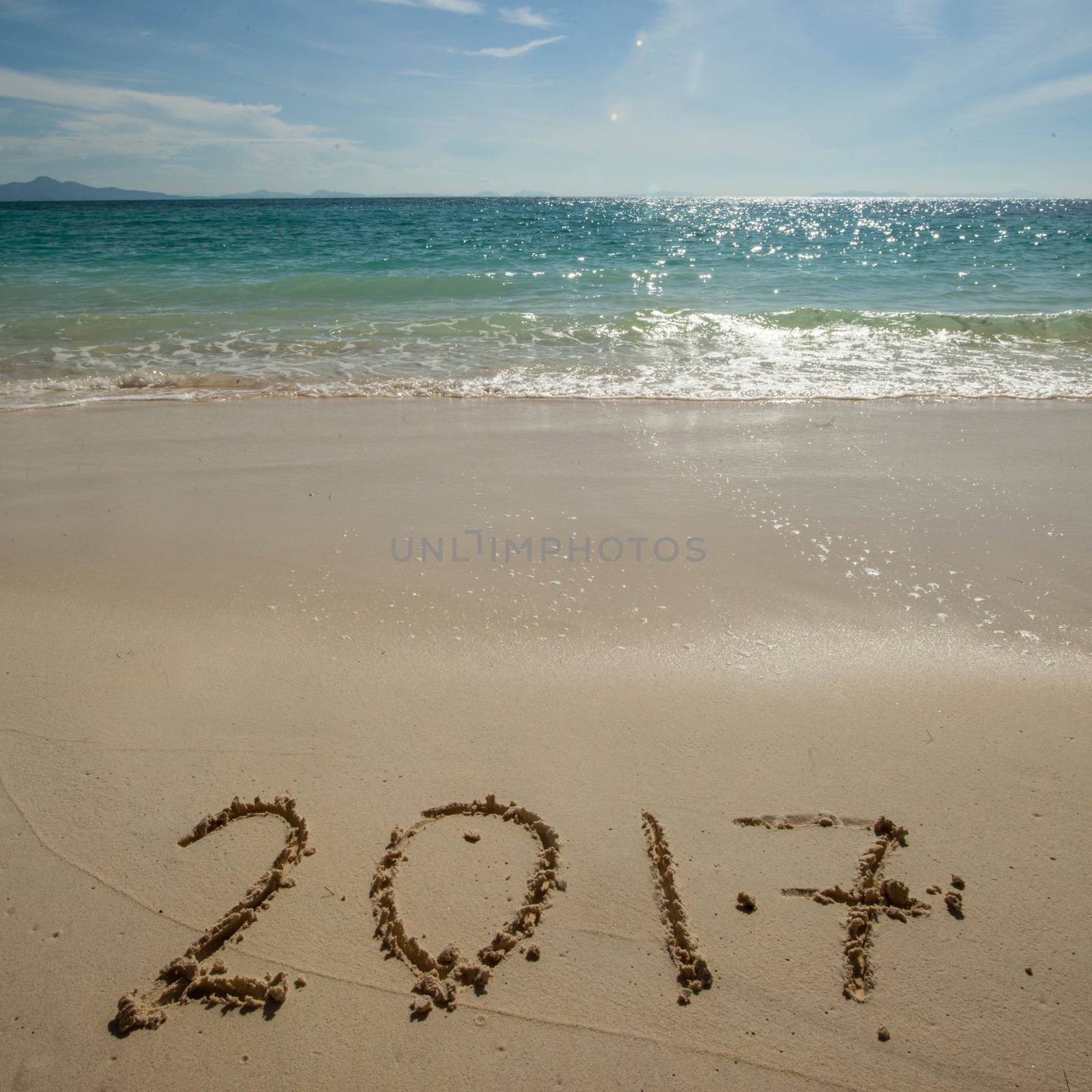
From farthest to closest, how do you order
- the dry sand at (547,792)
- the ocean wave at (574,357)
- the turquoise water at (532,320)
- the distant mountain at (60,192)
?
the distant mountain at (60,192) → the turquoise water at (532,320) → the ocean wave at (574,357) → the dry sand at (547,792)

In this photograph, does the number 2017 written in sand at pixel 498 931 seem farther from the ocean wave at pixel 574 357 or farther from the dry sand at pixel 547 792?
the ocean wave at pixel 574 357

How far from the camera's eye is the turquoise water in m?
6.24

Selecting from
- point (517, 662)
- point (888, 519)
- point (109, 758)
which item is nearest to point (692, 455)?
point (888, 519)

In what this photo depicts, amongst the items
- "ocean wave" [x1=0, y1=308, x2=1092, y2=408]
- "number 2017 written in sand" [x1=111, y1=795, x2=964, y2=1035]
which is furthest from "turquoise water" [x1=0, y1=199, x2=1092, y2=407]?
"number 2017 written in sand" [x1=111, y1=795, x2=964, y2=1035]

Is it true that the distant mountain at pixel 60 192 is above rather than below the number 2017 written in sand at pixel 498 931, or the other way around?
above

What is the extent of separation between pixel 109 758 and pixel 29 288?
12922mm

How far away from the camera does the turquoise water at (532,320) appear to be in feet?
20.5

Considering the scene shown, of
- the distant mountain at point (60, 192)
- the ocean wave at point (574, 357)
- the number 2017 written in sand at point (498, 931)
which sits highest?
the distant mountain at point (60, 192)

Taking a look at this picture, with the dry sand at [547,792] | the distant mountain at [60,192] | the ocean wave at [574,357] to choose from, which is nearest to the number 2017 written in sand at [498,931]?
the dry sand at [547,792]

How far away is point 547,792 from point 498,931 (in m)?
0.41

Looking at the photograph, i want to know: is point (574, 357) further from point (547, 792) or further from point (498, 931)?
point (498, 931)

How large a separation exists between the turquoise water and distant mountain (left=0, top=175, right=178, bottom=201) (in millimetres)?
100531

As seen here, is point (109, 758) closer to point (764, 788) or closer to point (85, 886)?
point (85, 886)

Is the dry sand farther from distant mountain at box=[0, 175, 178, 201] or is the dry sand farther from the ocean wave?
distant mountain at box=[0, 175, 178, 201]
